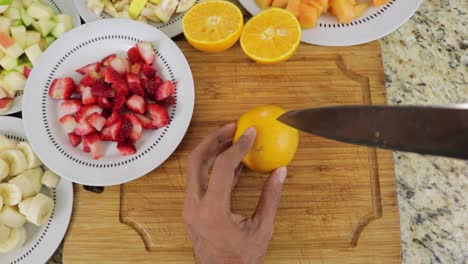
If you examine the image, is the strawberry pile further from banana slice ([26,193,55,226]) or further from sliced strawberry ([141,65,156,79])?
banana slice ([26,193,55,226])

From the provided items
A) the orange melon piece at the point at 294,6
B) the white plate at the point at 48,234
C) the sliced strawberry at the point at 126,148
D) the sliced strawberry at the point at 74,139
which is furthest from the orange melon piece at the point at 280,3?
the white plate at the point at 48,234

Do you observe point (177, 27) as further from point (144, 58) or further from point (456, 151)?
point (456, 151)

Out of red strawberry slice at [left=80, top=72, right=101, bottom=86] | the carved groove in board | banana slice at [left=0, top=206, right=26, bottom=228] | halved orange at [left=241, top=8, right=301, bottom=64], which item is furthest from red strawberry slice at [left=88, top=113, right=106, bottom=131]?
the carved groove in board

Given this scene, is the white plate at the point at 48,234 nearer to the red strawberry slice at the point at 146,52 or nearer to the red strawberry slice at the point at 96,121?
the red strawberry slice at the point at 96,121

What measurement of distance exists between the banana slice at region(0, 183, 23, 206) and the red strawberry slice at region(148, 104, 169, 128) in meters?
0.42

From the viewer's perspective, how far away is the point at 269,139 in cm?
120

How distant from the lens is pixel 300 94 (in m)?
1.47

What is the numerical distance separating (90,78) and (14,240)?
1.65ft

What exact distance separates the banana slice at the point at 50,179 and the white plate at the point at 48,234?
0.02m

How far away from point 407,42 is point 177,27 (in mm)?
742

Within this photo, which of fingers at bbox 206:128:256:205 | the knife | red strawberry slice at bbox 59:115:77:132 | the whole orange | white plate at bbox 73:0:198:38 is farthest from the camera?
white plate at bbox 73:0:198:38

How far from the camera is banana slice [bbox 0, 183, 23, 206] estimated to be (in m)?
1.35

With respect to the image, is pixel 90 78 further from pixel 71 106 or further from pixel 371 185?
pixel 371 185

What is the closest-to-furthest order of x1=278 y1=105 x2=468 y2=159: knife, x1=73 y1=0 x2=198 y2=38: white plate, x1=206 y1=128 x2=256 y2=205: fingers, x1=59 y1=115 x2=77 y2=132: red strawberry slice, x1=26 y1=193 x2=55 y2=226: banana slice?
x1=278 y1=105 x2=468 y2=159: knife → x1=206 y1=128 x2=256 y2=205: fingers → x1=26 y1=193 x2=55 y2=226: banana slice → x1=59 y1=115 x2=77 y2=132: red strawberry slice → x1=73 y1=0 x2=198 y2=38: white plate
